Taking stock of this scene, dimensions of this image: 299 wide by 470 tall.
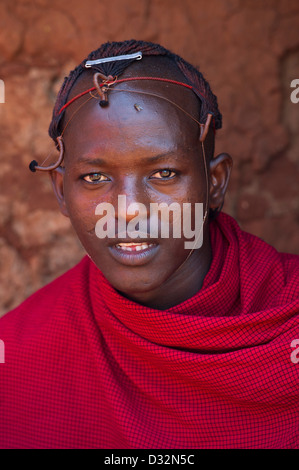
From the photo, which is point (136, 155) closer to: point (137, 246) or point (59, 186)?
point (137, 246)

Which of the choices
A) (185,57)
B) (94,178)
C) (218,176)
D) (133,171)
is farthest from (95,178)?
(185,57)

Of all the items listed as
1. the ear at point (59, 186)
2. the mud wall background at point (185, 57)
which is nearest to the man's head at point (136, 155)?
the ear at point (59, 186)

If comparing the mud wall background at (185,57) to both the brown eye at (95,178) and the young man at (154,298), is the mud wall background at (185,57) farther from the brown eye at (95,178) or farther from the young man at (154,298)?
the brown eye at (95,178)

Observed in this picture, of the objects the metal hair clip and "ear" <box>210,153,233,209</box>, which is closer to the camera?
the metal hair clip

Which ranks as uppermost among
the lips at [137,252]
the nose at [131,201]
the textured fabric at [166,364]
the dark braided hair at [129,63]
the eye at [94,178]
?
the dark braided hair at [129,63]

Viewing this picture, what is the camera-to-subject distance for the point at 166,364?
61.1 inches

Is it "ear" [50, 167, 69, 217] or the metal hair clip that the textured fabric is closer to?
"ear" [50, 167, 69, 217]

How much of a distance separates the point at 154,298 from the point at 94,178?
0.37 meters

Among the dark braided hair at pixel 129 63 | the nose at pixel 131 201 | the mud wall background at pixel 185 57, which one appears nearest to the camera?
the nose at pixel 131 201

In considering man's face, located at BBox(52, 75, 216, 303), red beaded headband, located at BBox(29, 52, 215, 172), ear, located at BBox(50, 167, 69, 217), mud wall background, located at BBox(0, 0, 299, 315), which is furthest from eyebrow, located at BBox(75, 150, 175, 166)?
mud wall background, located at BBox(0, 0, 299, 315)

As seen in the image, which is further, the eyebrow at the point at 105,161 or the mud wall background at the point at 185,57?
the mud wall background at the point at 185,57

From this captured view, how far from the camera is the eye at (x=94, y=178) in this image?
148cm

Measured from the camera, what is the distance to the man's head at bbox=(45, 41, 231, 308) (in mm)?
1433
